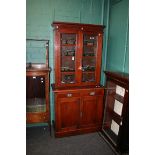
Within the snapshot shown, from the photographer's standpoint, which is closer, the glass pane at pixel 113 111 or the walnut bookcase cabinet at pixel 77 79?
the glass pane at pixel 113 111

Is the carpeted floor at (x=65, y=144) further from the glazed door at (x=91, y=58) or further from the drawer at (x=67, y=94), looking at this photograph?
the glazed door at (x=91, y=58)

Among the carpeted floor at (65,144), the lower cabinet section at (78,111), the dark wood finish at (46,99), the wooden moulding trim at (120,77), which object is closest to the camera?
the wooden moulding trim at (120,77)

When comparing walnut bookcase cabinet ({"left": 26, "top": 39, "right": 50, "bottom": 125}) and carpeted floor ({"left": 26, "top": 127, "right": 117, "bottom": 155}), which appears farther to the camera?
walnut bookcase cabinet ({"left": 26, "top": 39, "right": 50, "bottom": 125})

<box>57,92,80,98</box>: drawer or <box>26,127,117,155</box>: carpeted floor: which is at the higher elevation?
<box>57,92,80,98</box>: drawer

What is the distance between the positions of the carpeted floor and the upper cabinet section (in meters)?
0.97

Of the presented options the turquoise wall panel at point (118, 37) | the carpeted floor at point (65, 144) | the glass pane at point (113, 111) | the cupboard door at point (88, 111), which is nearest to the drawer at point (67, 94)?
the cupboard door at point (88, 111)

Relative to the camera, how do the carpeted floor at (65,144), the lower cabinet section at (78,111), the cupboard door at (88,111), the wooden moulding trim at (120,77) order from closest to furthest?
1. the wooden moulding trim at (120,77)
2. the carpeted floor at (65,144)
3. the lower cabinet section at (78,111)
4. the cupboard door at (88,111)

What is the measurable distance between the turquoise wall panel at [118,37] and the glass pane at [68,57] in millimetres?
812

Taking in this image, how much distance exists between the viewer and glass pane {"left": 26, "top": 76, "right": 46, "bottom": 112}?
2.77 meters

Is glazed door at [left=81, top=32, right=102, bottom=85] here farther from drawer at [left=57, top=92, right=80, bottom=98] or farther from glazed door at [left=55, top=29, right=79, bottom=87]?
drawer at [left=57, top=92, right=80, bottom=98]

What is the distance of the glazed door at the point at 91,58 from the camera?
2964 mm

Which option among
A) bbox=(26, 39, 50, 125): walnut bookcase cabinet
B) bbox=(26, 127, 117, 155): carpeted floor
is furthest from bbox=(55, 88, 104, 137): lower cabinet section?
bbox=(26, 39, 50, 125): walnut bookcase cabinet
